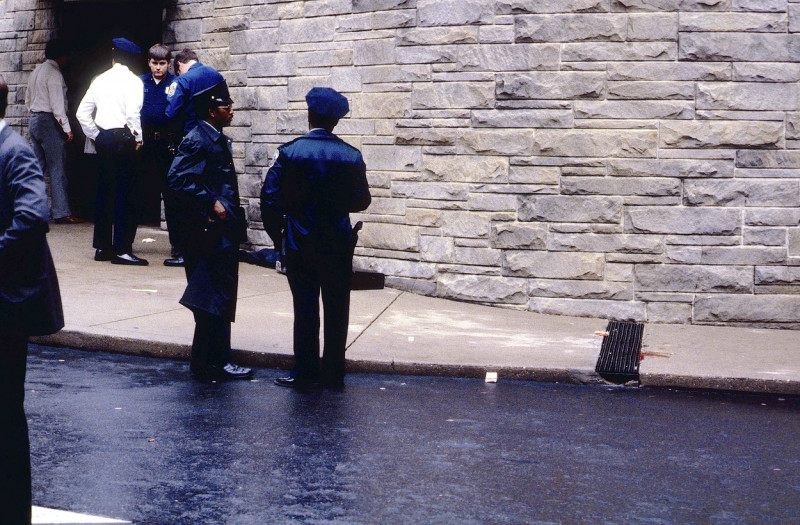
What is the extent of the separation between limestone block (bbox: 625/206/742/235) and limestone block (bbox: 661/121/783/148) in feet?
1.77

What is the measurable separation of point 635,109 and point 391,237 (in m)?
2.52

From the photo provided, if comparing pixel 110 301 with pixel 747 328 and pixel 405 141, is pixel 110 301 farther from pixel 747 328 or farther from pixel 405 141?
pixel 747 328

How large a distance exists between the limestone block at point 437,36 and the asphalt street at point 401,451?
12.3 ft

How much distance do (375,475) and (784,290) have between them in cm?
555

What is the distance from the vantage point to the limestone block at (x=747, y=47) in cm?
984

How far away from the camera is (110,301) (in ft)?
32.2

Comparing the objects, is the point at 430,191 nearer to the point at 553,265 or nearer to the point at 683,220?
the point at 553,265

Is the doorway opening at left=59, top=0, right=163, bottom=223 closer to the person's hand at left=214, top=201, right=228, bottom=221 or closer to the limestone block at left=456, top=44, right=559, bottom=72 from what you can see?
the limestone block at left=456, top=44, right=559, bottom=72

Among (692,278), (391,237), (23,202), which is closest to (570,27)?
(692,278)

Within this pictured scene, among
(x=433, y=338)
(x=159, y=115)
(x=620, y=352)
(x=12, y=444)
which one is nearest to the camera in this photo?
(x=12, y=444)

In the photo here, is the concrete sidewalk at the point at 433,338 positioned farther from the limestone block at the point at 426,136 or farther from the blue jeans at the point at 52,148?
the blue jeans at the point at 52,148

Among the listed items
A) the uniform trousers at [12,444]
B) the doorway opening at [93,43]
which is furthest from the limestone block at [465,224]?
the uniform trousers at [12,444]

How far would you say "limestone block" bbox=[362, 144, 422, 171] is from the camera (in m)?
10.8

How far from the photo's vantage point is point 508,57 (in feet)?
33.8
